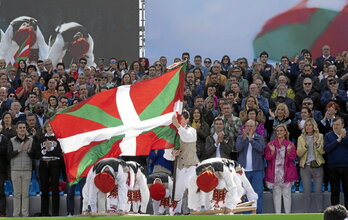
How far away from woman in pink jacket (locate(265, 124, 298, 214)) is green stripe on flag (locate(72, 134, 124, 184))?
168 inches

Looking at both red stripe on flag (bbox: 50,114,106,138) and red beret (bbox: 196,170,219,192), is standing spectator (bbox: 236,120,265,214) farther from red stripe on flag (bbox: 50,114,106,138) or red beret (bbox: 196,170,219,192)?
red stripe on flag (bbox: 50,114,106,138)

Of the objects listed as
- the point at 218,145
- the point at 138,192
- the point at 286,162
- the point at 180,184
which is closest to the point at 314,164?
the point at 286,162

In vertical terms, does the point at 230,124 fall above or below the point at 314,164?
above

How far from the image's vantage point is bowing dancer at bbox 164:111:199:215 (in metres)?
18.4

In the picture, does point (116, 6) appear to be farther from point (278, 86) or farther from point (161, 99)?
point (161, 99)

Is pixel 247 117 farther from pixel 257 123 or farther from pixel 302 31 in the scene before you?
pixel 302 31

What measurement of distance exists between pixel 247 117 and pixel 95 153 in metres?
4.88

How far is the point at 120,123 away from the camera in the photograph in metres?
17.1

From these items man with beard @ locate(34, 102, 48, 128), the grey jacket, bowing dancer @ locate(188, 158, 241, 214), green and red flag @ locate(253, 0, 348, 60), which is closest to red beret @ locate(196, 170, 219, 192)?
bowing dancer @ locate(188, 158, 241, 214)

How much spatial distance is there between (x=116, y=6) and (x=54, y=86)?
279 inches

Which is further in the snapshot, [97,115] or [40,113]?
[40,113]

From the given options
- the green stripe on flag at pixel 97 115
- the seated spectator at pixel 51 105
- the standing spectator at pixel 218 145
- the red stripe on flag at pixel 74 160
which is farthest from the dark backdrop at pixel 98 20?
the red stripe on flag at pixel 74 160

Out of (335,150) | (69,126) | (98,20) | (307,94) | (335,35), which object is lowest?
(335,150)

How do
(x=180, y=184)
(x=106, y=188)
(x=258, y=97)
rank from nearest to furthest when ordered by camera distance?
(x=106, y=188), (x=180, y=184), (x=258, y=97)
